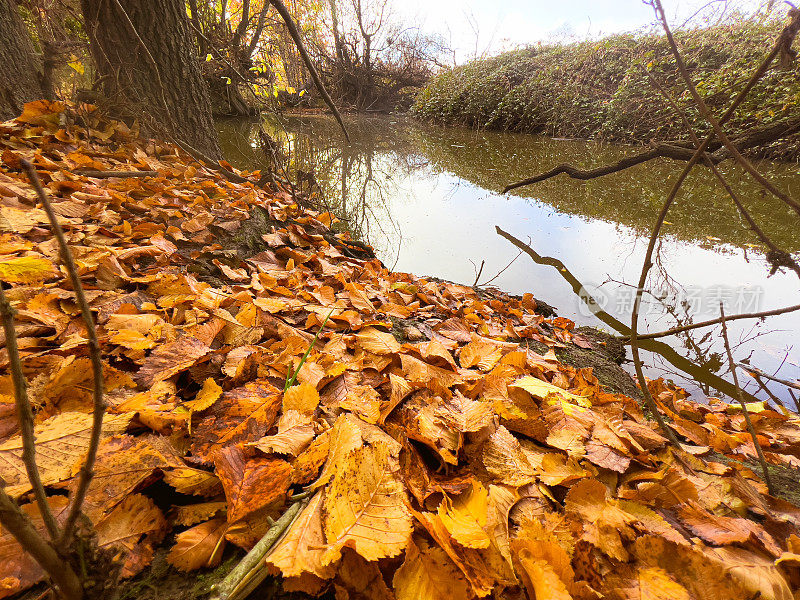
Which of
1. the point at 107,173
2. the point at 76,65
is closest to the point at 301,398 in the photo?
the point at 107,173

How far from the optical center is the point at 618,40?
8.06m

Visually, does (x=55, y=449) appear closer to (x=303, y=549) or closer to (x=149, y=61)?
(x=303, y=549)

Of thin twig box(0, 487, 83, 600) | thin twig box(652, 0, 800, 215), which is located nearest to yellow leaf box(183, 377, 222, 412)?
thin twig box(0, 487, 83, 600)

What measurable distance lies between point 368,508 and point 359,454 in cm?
9

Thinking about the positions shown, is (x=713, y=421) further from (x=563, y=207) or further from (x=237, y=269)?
(x=563, y=207)

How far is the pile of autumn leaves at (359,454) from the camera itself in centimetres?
54

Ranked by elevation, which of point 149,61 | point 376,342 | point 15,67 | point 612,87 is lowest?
point 376,342

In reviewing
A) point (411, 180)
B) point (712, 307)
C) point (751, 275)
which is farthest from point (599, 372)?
Answer: point (411, 180)

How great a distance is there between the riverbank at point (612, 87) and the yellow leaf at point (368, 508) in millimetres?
4892

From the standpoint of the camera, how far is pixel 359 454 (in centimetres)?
65

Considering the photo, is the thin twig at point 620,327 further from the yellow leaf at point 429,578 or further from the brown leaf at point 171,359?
the brown leaf at point 171,359

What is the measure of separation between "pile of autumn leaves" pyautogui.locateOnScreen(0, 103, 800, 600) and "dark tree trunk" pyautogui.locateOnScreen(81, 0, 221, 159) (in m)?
1.81

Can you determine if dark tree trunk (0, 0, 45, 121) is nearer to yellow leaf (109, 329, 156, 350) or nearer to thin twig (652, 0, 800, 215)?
yellow leaf (109, 329, 156, 350)

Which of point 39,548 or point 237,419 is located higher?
point 39,548
